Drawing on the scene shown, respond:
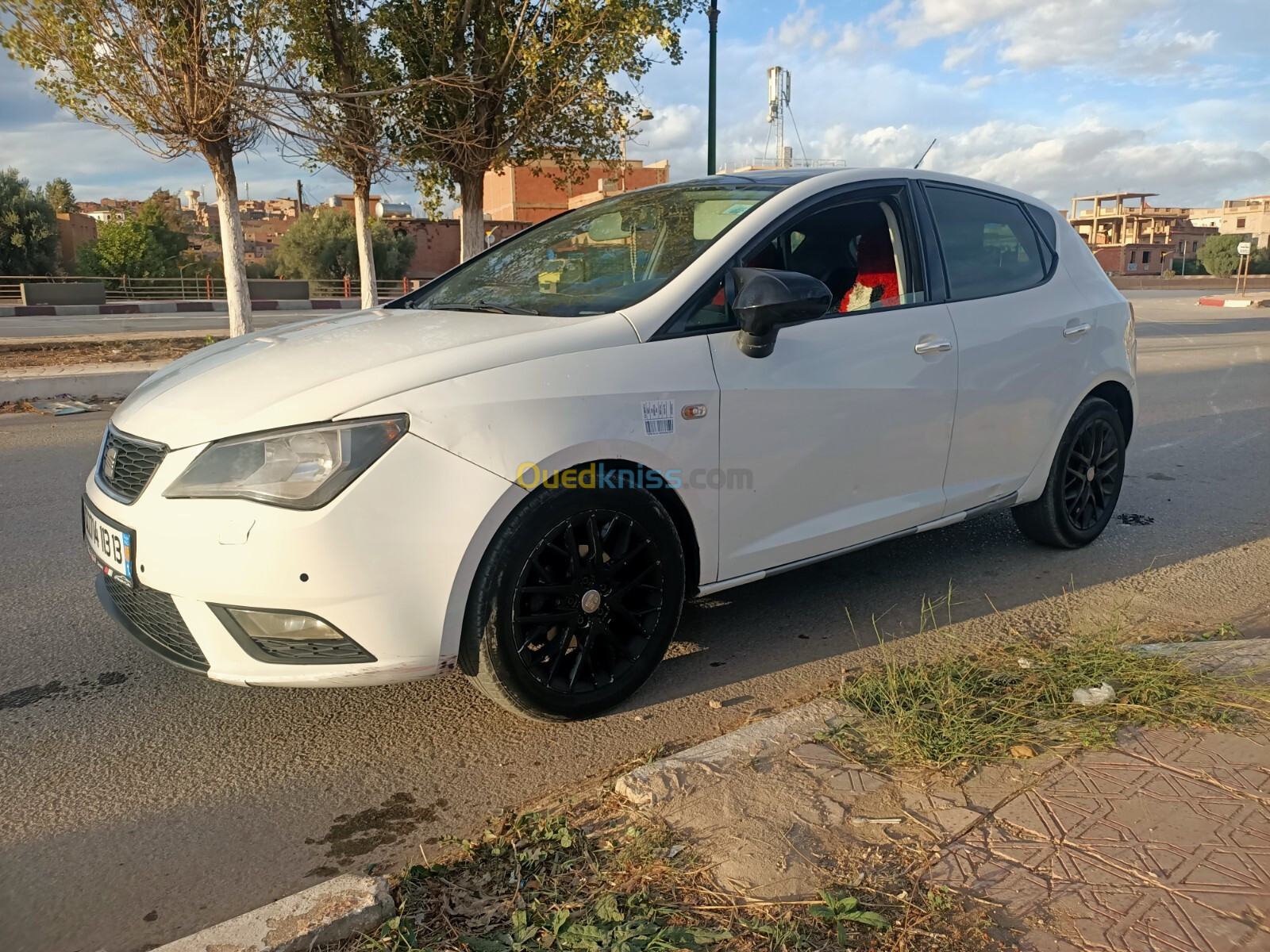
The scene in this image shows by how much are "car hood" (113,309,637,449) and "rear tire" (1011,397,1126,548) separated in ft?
8.68

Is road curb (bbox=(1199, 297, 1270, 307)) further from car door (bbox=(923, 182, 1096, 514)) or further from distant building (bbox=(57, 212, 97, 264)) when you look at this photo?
distant building (bbox=(57, 212, 97, 264))

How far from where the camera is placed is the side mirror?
306 cm

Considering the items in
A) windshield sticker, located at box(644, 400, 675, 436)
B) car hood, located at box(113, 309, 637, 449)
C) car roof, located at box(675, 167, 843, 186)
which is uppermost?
car roof, located at box(675, 167, 843, 186)

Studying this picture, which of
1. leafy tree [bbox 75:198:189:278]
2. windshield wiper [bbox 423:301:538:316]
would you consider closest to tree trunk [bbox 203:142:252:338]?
windshield wiper [bbox 423:301:538:316]

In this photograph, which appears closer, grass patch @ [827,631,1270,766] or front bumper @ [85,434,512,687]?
front bumper @ [85,434,512,687]

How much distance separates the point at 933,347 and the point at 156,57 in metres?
10.3

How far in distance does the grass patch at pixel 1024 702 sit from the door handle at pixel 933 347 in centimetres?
118

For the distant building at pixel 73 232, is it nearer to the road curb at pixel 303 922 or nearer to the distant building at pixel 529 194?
the distant building at pixel 529 194

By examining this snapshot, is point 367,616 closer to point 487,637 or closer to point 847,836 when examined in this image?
point 487,637

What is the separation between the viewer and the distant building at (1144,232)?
87375 millimetres

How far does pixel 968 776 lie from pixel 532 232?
9.51 ft

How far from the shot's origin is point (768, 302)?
3.04m

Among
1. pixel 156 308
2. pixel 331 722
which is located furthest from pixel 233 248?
pixel 156 308

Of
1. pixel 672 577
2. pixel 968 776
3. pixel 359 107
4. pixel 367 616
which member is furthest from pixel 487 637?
pixel 359 107
